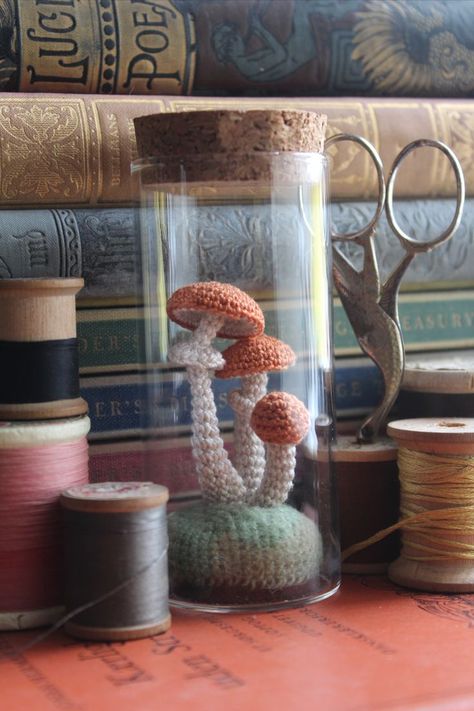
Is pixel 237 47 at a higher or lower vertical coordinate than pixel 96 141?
higher

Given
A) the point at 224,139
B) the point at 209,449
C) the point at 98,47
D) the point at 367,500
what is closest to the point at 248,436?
the point at 209,449

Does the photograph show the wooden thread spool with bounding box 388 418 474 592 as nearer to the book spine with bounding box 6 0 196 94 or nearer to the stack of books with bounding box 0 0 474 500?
the stack of books with bounding box 0 0 474 500

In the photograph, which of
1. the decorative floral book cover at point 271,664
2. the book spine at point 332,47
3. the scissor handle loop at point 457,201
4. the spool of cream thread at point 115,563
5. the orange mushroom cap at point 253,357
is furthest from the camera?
the book spine at point 332,47

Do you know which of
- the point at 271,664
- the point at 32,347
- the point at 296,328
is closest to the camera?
the point at 271,664

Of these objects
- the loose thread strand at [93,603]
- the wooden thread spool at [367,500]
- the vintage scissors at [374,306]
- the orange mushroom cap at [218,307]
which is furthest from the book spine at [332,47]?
the loose thread strand at [93,603]

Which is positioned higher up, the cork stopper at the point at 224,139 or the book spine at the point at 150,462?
the cork stopper at the point at 224,139

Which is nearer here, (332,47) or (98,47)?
(98,47)

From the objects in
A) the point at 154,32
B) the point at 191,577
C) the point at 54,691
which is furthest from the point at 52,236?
the point at 54,691

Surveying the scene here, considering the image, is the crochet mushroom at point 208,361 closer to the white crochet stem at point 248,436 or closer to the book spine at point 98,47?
the white crochet stem at point 248,436

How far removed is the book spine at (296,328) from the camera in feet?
3.49

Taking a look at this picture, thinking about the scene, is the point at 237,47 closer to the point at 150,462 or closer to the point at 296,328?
the point at 296,328

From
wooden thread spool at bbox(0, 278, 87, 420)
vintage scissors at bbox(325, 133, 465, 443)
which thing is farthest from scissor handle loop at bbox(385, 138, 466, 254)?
wooden thread spool at bbox(0, 278, 87, 420)

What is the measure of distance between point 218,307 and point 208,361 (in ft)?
0.18

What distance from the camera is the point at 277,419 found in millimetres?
965
